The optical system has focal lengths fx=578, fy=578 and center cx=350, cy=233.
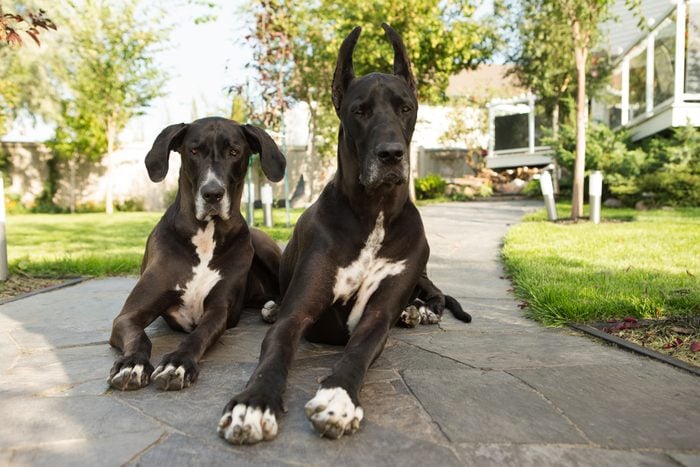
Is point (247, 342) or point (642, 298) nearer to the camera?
point (247, 342)

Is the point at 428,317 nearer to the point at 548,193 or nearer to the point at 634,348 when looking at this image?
the point at 634,348

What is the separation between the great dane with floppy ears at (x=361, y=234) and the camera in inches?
112

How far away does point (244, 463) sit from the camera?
179 centimetres

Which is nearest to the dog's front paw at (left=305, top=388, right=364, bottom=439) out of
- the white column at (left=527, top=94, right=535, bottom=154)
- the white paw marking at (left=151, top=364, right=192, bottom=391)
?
the white paw marking at (left=151, top=364, right=192, bottom=391)

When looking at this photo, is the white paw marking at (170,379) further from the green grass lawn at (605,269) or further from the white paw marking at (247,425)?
the green grass lawn at (605,269)

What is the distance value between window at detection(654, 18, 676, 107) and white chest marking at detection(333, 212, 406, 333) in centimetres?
1310

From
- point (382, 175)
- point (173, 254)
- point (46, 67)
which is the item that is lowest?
point (173, 254)

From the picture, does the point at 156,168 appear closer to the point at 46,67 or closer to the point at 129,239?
the point at 129,239

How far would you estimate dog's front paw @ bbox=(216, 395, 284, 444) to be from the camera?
192 cm

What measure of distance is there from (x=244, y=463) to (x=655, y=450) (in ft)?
4.35

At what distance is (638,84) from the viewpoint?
1678cm

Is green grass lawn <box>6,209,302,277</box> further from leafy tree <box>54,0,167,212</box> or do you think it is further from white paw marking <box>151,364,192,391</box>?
leafy tree <box>54,0,167,212</box>

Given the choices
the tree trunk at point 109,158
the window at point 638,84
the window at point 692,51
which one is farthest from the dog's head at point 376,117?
the tree trunk at point 109,158

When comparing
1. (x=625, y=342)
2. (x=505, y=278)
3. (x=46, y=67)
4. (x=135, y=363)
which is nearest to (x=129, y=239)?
(x=505, y=278)
